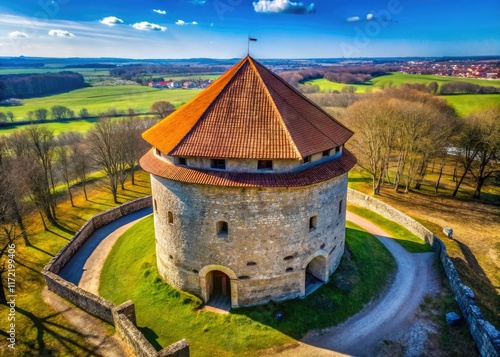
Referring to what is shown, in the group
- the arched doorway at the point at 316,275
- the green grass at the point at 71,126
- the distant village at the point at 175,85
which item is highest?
the distant village at the point at 175,85

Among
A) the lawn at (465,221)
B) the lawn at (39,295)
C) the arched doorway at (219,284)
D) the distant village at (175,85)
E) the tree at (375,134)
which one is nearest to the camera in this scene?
the lawn at (39,295)

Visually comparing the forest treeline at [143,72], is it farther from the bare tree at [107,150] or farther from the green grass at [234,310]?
the green grass at [234,310]

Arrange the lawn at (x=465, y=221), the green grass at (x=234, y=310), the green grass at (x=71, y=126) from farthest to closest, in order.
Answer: the green grass at (x=71, y=126) → the lawn at (x=465, y=221) → the green grass at (x=234, y=310)

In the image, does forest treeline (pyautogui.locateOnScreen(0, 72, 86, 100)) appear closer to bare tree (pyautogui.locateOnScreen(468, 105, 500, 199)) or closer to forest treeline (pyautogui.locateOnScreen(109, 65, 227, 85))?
forest treeline (pyautogui.locateOnScreen(109, 65, 227, 85))

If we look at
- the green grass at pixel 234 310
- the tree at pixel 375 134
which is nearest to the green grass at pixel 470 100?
the tree at pixel 375 134

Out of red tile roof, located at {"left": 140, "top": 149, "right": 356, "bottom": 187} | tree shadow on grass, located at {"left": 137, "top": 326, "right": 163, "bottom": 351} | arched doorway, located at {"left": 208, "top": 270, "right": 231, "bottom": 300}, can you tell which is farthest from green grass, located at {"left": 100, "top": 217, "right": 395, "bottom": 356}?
red tile roof, located at {"left": 140, "top": 149, "right": 356, "bottom": 187}

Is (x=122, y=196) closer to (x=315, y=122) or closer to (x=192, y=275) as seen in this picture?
(x=192, y=275)

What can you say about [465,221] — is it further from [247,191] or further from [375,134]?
[247,191]
